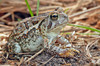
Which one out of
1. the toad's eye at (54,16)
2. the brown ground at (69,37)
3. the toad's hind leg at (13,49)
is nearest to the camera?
the brown ground at (69,37)

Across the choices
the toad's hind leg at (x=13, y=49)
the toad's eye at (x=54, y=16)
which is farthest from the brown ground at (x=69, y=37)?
the toad's eye at (x=54, y=16)

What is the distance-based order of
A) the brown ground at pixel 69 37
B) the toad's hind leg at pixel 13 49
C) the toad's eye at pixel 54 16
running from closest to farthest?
the brown ground at pixel 69 37 < the toad's eye at pixel 54 16 < the toad's hind leg at pixel 13 49

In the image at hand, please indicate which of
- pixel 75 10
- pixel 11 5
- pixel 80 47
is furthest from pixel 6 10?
pixel 80 47

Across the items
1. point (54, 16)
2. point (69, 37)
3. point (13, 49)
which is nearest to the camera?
point (54, 16)

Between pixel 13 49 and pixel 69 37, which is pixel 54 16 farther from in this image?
pixel 13 49

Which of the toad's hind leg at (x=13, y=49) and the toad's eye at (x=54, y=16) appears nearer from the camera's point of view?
the toad's eye at (x=54, y=16)

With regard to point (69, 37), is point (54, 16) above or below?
above

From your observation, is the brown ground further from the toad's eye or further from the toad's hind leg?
the toad's eye

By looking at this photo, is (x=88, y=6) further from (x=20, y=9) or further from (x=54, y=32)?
(x=54, y=32)

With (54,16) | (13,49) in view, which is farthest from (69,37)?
(13,49)

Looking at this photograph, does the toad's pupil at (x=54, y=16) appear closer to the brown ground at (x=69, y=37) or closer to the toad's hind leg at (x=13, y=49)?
the brown ground at (x=69, y=37)

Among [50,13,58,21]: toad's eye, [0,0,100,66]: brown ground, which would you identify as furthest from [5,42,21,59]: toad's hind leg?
[50,13,58,21]: toad's eye
